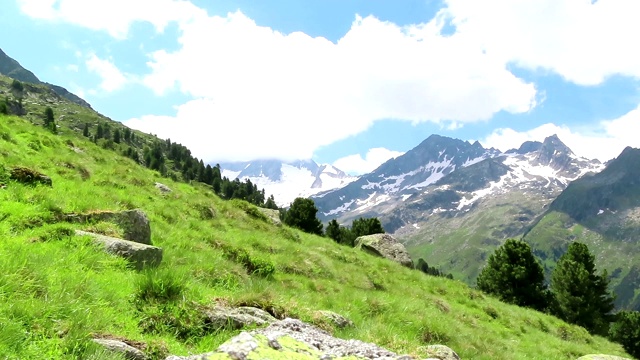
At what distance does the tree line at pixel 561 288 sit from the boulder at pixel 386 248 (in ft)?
78.0

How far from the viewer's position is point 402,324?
12945mm

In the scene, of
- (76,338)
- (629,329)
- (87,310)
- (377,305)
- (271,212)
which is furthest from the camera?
(629,329)

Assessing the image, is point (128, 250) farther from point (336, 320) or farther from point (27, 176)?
point (27, 176)

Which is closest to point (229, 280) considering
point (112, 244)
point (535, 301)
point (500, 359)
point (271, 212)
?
point (112, 244)

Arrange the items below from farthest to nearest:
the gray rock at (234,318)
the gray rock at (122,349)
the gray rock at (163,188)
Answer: the gray rock at (163,188)
the gray rock at (234,318)
the gray rock at (122,349)

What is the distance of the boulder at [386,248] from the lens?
136 feet

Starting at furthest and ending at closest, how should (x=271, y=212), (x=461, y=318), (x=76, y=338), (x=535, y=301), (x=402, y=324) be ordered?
(x=535, y=301) < (x=271, y=212) < (x=461, y=318) < (x=402, y=324) < (x=76, y=338)

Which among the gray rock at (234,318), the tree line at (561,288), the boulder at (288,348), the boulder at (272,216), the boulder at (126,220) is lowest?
the tree line at (561,288)

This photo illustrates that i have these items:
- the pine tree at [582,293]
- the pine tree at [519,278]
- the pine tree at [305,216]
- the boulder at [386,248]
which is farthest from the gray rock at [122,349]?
the pine tree at [582,293]

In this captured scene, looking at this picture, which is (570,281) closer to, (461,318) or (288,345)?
(461,318)

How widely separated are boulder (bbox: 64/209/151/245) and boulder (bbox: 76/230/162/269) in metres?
1.34

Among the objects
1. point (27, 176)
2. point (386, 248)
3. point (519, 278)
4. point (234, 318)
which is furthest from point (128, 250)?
point (519, 278)

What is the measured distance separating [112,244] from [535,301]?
2528 inches

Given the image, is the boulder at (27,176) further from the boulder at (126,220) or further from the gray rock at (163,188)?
the gray rock at (163,188)
